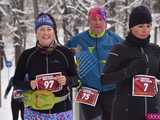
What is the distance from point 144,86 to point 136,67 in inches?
8.1

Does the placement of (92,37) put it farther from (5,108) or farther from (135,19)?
(5,108)

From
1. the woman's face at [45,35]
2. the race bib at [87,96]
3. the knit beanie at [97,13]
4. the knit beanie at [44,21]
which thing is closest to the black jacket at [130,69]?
the woman's face at [45,35]

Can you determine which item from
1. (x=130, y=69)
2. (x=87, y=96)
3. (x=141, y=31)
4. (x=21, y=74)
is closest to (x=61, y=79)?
(x=21, y=74)

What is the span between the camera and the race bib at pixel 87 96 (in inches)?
261

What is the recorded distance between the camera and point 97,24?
6.73m

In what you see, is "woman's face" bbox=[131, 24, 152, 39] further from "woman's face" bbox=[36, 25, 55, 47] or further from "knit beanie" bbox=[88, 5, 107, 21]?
"knit beanie" bbox=[88, 5, 107, 21]

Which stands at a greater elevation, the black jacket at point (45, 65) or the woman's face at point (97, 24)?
the woman's face at point (97, 24)

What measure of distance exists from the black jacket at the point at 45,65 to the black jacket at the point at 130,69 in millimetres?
543

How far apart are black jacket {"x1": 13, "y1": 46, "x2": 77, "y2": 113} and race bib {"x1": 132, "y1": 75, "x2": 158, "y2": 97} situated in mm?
697

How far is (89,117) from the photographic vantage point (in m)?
6.82

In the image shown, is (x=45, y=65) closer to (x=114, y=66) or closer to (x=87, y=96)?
(x=114, y=66)

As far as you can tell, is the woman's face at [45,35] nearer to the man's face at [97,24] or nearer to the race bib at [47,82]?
the race bib at [47,82]

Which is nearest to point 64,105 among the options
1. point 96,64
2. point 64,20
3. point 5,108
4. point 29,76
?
point 29,76

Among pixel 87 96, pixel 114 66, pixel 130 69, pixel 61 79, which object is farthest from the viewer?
pixel 87 96
